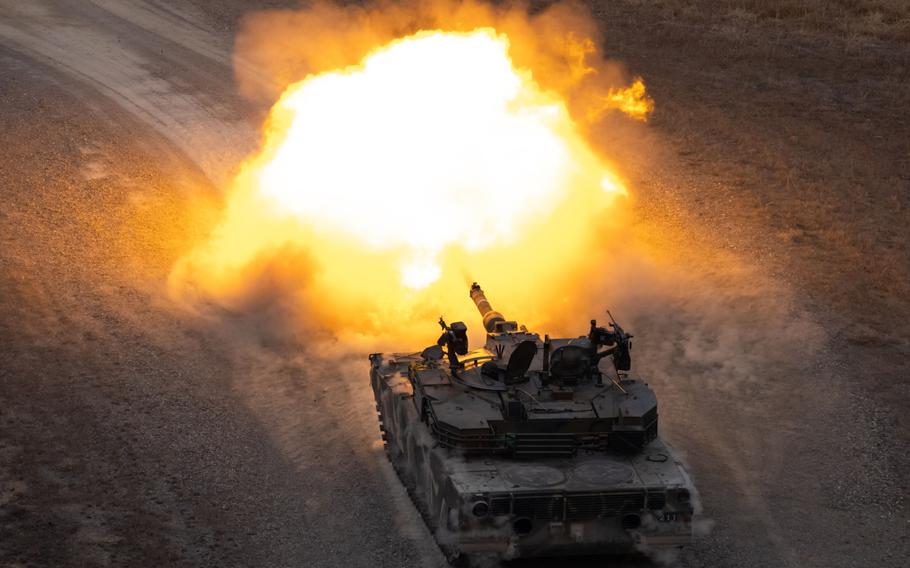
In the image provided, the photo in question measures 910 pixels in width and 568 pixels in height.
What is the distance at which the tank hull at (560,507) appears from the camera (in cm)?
1566

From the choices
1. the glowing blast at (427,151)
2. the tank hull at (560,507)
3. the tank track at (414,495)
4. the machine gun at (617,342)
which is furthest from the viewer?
the glowing blast at (427,151)

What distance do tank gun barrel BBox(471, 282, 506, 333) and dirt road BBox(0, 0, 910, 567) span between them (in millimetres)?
2690

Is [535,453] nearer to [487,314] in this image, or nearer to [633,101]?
[487,314]

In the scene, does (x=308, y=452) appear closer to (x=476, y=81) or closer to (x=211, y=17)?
(x=476, y=81)

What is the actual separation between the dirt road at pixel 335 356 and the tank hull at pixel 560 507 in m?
1.50

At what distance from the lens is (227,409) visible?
21609 millimetres

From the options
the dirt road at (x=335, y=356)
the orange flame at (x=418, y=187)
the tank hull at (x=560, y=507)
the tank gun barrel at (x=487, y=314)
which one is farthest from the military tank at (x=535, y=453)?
the orange flame at (x=418, y=187)

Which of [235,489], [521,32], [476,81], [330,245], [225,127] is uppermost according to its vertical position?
[521,32]

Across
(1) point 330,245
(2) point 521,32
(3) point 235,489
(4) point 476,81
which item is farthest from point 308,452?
(2) point 521,32

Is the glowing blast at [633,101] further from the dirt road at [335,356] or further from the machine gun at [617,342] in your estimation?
the machine gun at [617,342]

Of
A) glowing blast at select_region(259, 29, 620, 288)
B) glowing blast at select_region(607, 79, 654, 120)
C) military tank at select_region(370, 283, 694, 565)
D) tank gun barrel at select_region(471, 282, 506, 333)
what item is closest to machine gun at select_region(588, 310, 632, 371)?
military tank at select_region(370, 283, 694, 565)

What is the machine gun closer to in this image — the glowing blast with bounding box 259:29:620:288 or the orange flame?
the orange flame

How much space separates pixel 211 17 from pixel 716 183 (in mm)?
19187

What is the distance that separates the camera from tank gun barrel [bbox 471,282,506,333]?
782 inches
